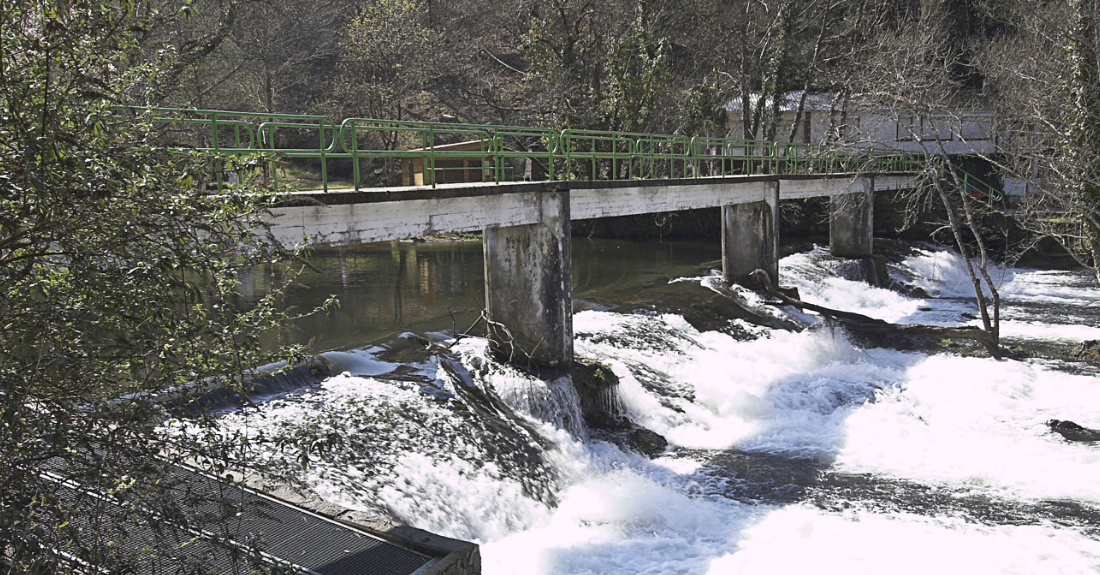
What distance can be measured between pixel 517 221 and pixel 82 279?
8.95 m

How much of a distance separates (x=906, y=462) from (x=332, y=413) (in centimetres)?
775

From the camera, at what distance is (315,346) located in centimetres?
1548

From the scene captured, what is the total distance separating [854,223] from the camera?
89.2 feet

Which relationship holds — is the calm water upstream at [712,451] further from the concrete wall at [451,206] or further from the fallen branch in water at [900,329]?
the concrete wall at [451,206]

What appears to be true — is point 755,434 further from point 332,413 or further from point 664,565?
point 332,413

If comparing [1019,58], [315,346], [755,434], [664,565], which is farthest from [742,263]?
[1019,58]

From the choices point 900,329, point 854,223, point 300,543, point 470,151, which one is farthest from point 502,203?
point 854,223

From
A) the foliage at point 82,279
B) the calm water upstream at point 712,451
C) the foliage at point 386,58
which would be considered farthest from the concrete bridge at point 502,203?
the foliage at point 386,58

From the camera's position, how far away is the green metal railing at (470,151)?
765cm

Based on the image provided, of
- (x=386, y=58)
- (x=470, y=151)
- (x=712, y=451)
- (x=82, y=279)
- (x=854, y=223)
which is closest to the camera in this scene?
(x=82, y=279)

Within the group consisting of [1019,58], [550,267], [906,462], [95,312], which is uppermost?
[1019,58]

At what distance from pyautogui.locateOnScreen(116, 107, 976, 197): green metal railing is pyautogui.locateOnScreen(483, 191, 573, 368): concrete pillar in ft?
3.07

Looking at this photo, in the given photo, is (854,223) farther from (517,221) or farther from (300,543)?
(300,543)

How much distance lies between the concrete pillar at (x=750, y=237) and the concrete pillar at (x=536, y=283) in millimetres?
8733
